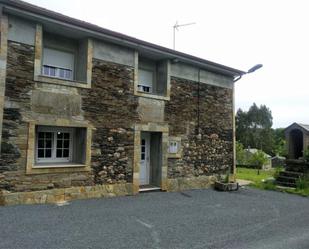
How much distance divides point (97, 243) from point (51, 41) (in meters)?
6.32

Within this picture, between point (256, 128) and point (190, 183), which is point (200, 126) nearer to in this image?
point (190, 183)

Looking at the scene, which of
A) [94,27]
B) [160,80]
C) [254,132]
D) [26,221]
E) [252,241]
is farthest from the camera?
[254,132]

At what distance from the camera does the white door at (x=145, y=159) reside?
1190 centimetres

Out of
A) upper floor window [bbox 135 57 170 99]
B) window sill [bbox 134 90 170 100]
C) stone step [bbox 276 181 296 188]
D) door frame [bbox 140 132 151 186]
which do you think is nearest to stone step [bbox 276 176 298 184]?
stone step [bbox 276 181 296 188]

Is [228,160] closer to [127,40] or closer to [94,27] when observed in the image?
[127,40]

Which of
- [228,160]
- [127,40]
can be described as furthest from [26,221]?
[228,160]

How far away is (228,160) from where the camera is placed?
47.1ft

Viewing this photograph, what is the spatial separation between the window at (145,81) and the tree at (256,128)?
46.1 meters

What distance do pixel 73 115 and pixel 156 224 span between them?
4.12m

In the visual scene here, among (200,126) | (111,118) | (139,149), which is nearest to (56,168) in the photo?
(111,118)

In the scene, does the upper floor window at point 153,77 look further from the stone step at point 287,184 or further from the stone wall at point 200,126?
the stone step at point 287,184

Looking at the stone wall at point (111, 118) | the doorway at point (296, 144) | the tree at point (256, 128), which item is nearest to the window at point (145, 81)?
the stone wall at point (111, 118)

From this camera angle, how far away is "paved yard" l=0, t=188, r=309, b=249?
5746 mm

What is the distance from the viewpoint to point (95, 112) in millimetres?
9820
